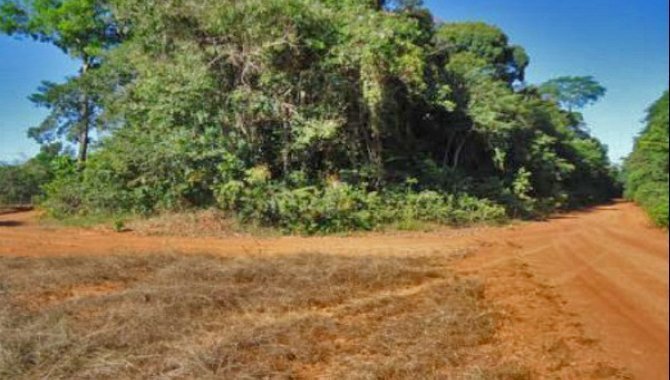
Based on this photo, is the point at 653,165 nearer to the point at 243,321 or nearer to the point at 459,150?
the point at 243,321

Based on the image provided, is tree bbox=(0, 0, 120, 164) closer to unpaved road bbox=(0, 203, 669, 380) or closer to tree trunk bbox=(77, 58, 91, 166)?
tree trunk bbox=(77, 58, 91, 166)

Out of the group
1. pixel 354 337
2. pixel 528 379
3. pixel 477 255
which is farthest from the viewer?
pixel 477 255

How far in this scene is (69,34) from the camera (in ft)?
65.0

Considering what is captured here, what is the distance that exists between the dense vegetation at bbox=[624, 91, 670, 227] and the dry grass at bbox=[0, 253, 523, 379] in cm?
223

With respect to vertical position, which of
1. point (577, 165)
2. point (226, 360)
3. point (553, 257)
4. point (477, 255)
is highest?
point (577, 165)

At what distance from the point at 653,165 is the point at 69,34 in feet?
71.6

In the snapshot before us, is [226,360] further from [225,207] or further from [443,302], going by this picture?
[225,207]

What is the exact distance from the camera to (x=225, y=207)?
11.9 metres

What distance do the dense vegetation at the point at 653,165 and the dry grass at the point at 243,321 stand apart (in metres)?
2.23

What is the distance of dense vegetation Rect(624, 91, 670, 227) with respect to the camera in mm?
784

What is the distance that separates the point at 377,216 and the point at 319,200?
1.24 meters

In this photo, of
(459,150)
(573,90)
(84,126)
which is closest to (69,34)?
(84,126)

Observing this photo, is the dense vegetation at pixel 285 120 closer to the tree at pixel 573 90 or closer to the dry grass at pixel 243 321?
the dry grass at pixel 243 321

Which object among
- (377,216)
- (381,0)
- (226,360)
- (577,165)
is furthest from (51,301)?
(381,0)
